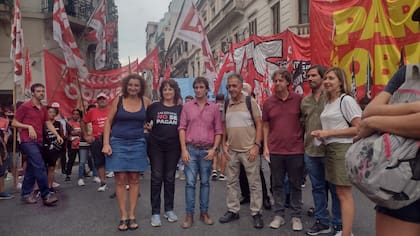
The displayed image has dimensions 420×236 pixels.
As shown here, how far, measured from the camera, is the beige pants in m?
4.56

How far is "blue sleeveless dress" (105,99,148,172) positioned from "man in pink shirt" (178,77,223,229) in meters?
0.52

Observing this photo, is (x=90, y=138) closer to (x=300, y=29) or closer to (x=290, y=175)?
(x=290, y=175)

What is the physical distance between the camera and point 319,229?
4.18m

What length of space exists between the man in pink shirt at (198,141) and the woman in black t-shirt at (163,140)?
5.7 inches

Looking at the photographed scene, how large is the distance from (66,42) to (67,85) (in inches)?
49.7

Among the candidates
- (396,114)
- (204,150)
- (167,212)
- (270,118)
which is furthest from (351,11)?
(396,114)

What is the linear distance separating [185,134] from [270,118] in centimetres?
102

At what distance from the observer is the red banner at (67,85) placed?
339 inches

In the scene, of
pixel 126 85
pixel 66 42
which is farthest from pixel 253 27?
pixel 126 85

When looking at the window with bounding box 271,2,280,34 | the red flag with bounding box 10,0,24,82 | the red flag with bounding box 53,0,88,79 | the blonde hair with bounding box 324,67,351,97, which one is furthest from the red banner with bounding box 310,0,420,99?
the window with bounding box 271,2,280,34

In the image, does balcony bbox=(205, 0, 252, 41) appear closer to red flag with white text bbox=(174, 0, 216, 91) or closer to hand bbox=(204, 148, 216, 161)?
red flag with white text bbox=(174, 0, 216, 91)

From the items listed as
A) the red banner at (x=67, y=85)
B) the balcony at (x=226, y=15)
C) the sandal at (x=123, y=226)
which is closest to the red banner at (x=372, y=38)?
the sandal at (x=123, y=226)

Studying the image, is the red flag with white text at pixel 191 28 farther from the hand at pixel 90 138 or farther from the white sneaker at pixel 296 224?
the white sneaker at pixel 296 224

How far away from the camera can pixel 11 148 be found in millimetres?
7453
